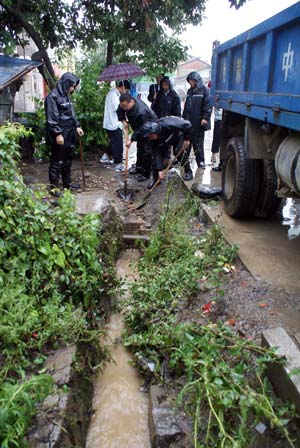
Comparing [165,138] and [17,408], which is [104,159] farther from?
[17,408]

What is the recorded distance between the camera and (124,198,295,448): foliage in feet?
6.35

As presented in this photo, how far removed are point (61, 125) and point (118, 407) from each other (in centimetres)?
396

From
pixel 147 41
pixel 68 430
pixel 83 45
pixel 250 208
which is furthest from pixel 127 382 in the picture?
pixel 83 45

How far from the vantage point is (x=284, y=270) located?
345 centimetres

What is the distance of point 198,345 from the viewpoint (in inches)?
95.5

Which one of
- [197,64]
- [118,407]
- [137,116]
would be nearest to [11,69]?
[137,116]

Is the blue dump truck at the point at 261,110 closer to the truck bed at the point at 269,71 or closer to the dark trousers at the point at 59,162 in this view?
the truck bed at the point at 269,71

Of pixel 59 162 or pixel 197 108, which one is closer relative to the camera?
pixel 59 162

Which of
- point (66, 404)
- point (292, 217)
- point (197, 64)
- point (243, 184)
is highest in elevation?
point (197, 64)

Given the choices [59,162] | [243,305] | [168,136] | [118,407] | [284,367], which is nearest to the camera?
[284,367]

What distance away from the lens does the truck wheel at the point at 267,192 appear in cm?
433

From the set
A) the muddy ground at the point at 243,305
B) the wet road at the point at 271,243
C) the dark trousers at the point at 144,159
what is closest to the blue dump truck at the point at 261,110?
the wet road at the point at 271,243

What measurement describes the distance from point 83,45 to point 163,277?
7.54m

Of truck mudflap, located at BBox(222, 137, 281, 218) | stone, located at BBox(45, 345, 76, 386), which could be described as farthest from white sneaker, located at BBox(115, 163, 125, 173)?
stone, located at BBox(45, 345, 76, 386)
